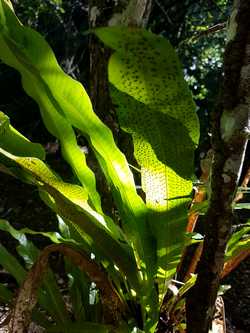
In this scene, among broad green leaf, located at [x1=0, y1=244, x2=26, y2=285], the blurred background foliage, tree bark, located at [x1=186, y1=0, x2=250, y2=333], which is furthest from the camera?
the blurred background foliage

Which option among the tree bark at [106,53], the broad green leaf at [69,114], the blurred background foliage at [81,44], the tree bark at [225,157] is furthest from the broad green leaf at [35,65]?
the blurred background foliage at [81,44]

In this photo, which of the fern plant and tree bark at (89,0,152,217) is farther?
tree bark at (89,0,152,217)

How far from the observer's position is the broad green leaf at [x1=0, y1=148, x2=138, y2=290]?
56 centimetres

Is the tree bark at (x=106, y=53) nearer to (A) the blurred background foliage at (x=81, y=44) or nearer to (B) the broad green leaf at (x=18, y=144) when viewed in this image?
(B) the broad green leaf at (x=18, y=144)

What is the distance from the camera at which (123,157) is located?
0.65m

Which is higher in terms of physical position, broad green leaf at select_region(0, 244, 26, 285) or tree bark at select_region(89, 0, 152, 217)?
tree bark at select_region(89, 0, 152, 217)

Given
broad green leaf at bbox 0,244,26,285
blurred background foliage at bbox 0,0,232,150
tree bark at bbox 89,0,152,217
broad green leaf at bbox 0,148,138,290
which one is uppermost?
blurred background foliage at bbox 0,0,232,150

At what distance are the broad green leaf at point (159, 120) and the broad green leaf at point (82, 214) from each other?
51mm

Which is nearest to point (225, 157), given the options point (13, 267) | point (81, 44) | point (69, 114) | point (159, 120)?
point (159, 120)

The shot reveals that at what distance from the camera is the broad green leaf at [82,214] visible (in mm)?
556

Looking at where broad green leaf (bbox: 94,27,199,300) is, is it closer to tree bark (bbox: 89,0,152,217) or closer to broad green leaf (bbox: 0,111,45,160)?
broad green leaf (bbox: 0,111,45,160)

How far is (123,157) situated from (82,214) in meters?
0.11

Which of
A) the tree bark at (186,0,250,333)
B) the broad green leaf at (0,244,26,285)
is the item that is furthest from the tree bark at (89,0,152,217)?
the tree bark at (186,0,250,333)

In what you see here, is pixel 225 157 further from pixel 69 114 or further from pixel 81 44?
pixel 81 44
